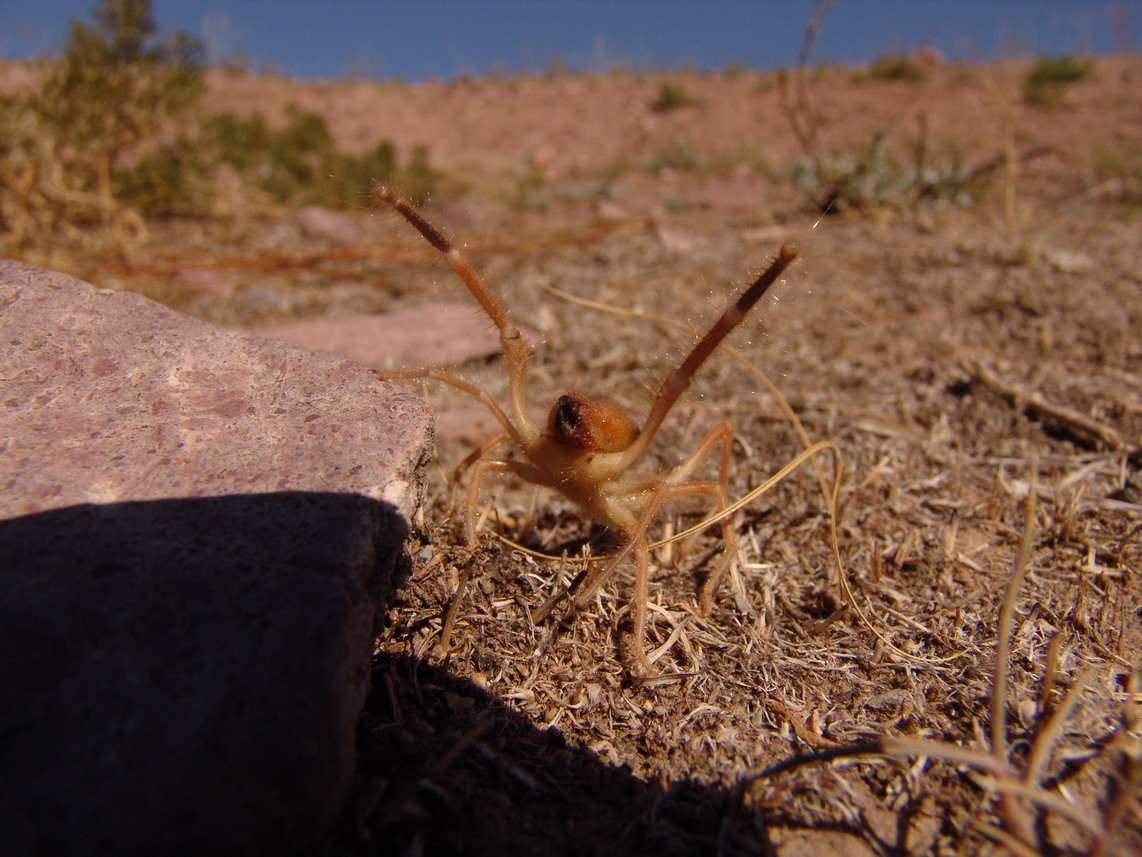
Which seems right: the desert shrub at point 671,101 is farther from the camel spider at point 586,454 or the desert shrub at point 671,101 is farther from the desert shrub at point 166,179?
the camel spider at point 586,454

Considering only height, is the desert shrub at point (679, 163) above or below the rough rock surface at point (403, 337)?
above

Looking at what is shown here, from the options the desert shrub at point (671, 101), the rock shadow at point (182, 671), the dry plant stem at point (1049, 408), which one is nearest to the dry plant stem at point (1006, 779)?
the rock shadow at point (182, 671)

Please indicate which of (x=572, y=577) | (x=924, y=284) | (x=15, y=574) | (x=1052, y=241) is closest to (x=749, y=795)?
(x=572, y=577)

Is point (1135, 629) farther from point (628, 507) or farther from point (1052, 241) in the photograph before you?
point (1052, 241)

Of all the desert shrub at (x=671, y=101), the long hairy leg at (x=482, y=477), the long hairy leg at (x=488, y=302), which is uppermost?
the desert shrub at (x=671, y=101)

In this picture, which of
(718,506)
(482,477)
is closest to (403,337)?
(482,477)

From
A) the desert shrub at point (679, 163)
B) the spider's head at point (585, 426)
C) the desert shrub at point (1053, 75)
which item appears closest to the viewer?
the spider's head at point (585, 426)
